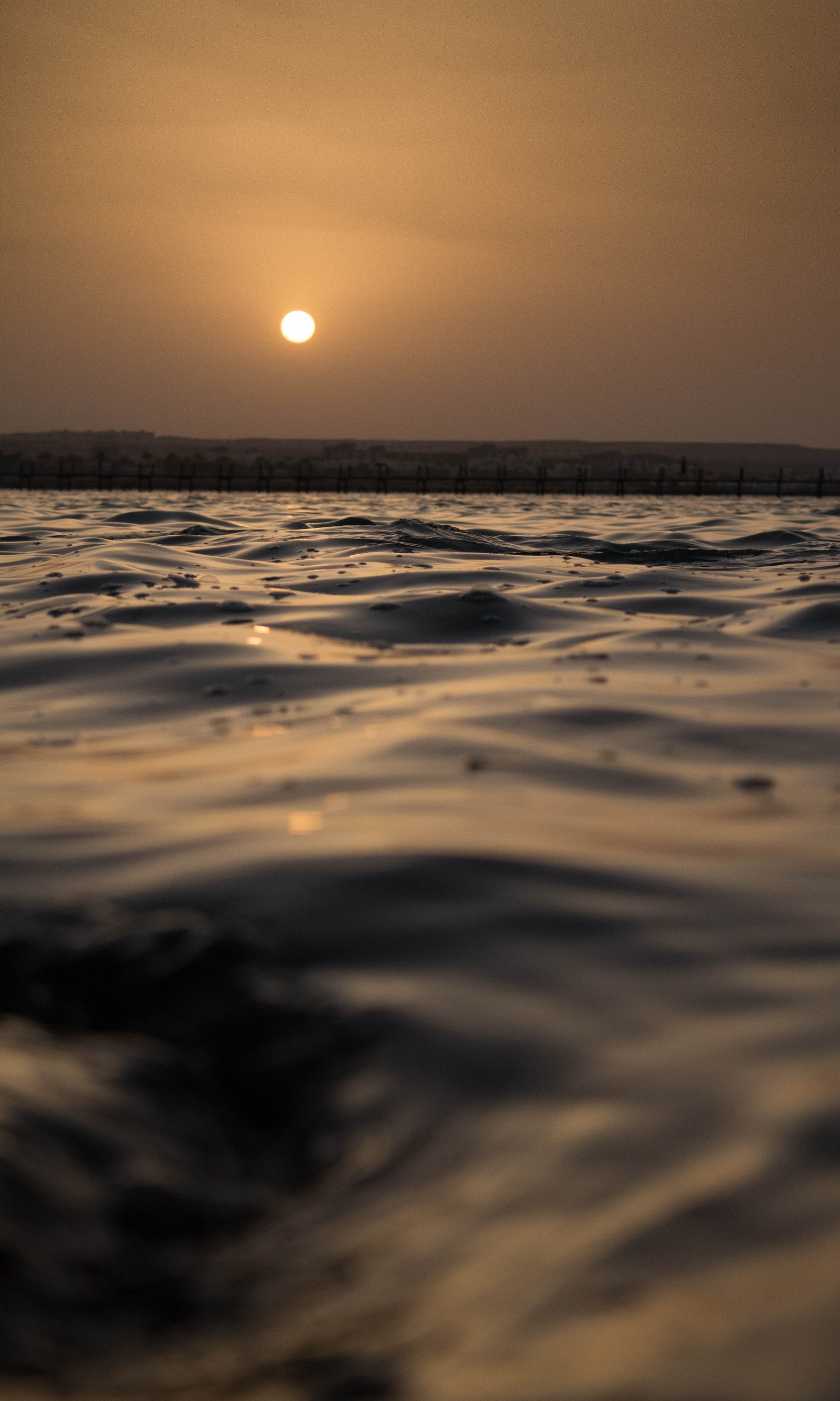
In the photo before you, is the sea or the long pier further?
the long pier

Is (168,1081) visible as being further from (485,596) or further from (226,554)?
(226,554)

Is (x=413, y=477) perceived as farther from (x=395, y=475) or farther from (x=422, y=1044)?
(x=422, y=1044)

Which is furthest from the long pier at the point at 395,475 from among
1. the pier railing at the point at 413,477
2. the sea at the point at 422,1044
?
the sea at the point at 422,1044

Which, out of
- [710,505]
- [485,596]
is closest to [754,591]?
[485,596]

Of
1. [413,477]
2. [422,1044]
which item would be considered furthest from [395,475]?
[422,1044]

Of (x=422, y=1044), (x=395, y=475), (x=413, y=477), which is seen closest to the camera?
(x=422, y=1044)

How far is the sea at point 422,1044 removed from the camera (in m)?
1.20

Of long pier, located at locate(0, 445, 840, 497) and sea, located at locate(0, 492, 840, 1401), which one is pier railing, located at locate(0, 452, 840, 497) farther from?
sea, located at locate(0, 492, 840, 1401)

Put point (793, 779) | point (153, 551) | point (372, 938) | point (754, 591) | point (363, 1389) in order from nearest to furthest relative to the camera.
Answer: point (363, 1389) < point (372, 938) < point (793, 779) < point (754, 591) < point (153, 551)

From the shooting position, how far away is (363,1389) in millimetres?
1122

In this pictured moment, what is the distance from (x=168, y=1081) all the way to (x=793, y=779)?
6.69ft

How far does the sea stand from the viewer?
1.20 meters

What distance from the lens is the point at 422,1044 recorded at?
1809 millimetres

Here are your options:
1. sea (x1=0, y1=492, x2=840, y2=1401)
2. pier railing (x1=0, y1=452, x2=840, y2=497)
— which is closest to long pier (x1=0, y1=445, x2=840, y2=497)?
pier railing (x1=0, y1=452, x2=840, y2=497)
